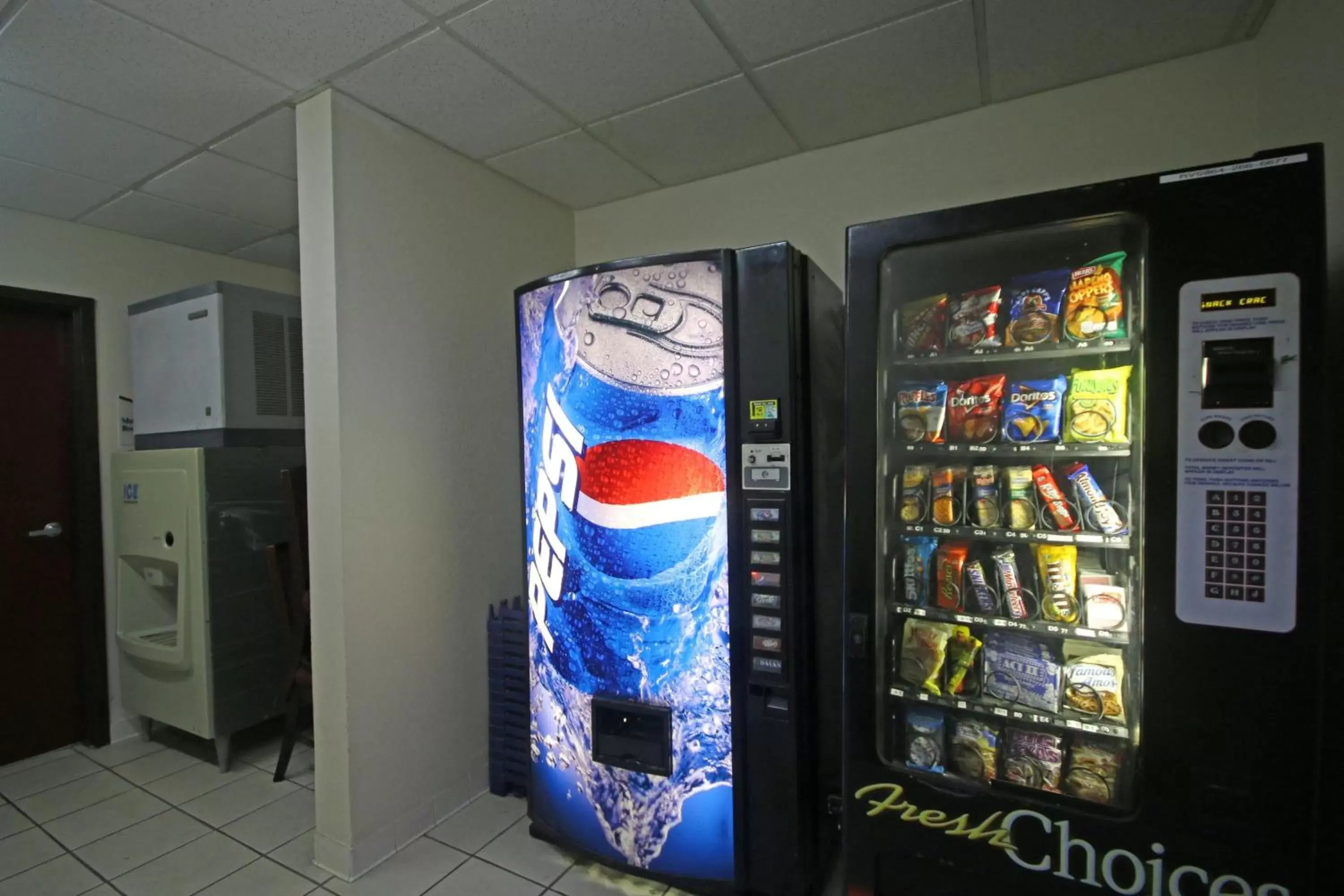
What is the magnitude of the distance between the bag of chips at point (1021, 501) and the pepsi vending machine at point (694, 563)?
47 cm

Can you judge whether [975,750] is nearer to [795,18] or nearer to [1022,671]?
[1022,671]

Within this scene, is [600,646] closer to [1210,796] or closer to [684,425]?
[684,425]

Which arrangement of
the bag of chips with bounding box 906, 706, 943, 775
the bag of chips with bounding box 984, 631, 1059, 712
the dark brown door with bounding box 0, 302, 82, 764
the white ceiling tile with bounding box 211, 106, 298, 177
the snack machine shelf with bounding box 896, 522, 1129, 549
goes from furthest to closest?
the dark brown door with bounding box 0, 302, 82, 764 < the white ceiling tile with bounding box 211, 106, 298, 177 < the bag of chips with bounding box 906, 706, 943, 775 < the bag of chips with bounding box 984, 631, 1059, 712 < the snack machine shelf with bounding box 896, 522, 1129, 549

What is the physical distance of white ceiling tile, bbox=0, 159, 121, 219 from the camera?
2383 mm

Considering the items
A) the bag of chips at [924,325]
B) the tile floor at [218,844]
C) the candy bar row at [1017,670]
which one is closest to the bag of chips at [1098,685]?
the candy bar row at [1017,670]

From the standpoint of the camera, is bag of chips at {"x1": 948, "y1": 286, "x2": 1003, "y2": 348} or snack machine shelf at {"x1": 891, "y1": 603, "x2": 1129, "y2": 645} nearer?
snack machine shelf at {"x1": 891, "y1": 603, "x2": 1129, "y2": 645}

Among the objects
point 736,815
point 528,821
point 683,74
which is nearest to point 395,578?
point 528,821

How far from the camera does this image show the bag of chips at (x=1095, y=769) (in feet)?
4.16

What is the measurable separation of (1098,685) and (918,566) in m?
0.42

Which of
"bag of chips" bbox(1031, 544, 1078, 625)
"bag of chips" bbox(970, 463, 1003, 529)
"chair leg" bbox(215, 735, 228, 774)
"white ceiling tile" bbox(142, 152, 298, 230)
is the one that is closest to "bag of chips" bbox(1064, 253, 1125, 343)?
"bag of chips" bbox(970, 463, 1003, 529)

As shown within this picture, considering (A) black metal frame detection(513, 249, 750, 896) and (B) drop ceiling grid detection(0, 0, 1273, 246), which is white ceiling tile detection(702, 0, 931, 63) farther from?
(A) black metal frame detection(513, 249, 750, 896)

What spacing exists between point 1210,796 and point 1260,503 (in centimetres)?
54

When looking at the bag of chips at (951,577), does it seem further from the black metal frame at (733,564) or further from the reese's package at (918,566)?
the black metal frame at (733,564)

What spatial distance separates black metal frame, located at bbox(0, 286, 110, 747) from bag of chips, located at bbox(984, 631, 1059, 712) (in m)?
3.81
